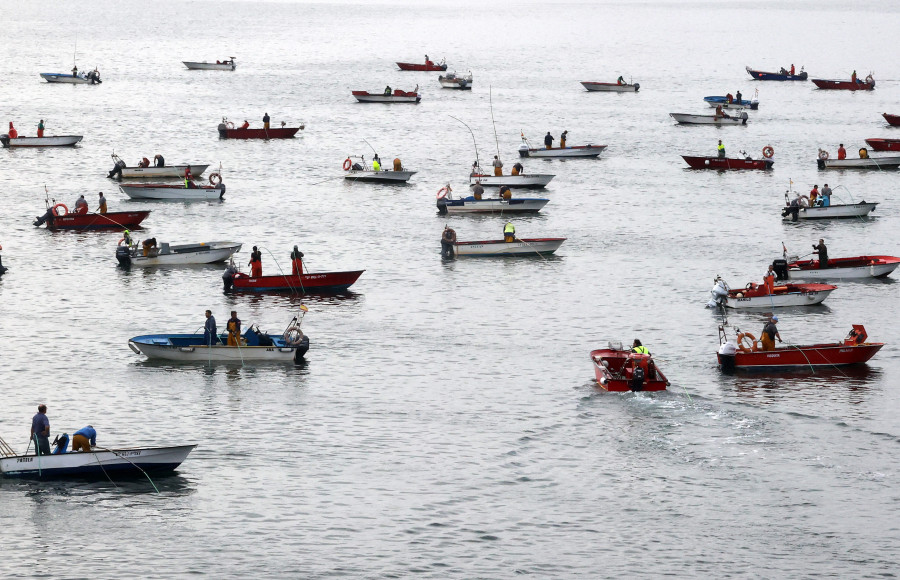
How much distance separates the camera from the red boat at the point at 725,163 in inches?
3865

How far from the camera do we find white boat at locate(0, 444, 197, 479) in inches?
1443

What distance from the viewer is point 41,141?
10412 cm

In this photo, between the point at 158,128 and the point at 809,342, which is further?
the point at 158,128

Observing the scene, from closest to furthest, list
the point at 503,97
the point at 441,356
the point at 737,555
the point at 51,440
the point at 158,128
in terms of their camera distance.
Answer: the point at 737,555 → the point at 51,440 → the point at 441,356 → the point at 158,128 → the point at 503,97

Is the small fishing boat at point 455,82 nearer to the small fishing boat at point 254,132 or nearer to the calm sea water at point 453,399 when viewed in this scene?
the small fishing boat at point 254,132

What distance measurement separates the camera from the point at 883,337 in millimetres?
53469

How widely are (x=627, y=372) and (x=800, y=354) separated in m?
7.48

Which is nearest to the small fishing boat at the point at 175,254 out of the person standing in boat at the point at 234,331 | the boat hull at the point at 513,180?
the person standing in boat at the point at 234,331

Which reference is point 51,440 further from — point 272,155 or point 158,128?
point 158,128

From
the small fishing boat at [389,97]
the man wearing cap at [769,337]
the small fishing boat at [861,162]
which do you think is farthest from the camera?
the small fishing boat at [389,97]

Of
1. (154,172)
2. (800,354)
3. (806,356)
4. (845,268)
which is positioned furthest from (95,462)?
(154,172)

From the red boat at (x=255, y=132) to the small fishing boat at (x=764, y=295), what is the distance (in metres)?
61.5

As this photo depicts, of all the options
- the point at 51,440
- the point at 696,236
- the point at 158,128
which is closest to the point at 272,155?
the point at 158,128

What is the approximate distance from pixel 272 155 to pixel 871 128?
59205 mm
